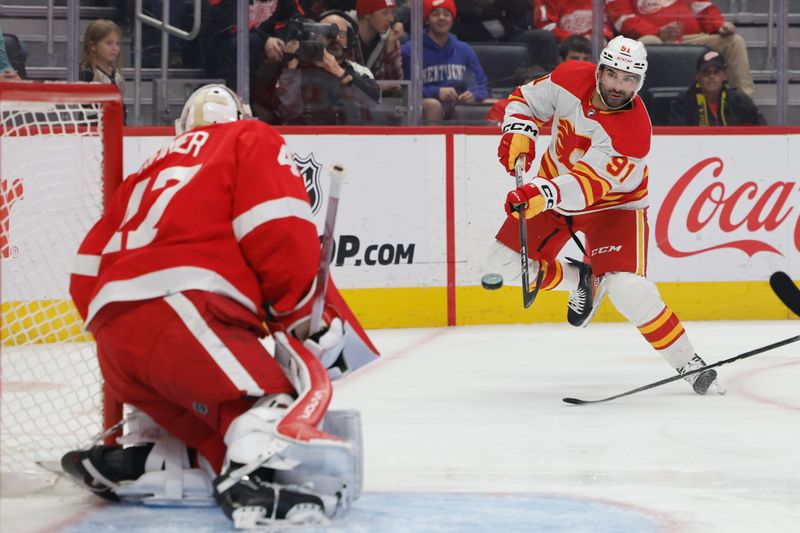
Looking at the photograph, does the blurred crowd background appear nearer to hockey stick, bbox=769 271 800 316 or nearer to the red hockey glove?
the red hockey glove

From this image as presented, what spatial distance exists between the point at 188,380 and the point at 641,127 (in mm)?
2184

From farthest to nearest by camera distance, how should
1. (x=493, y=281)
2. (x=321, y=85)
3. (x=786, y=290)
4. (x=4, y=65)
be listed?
(x=321, y=85) < (x=4, y=65) < (x=493, y=281) < (x=786, y=290)

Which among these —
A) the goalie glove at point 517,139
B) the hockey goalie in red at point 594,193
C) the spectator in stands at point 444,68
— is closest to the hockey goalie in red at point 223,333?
the hockey goalie in red at point 594,193

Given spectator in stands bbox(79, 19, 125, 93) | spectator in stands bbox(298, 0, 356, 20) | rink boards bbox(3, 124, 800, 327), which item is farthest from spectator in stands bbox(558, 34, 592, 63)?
spectator in stands bbox(79, 19, 125, 93)

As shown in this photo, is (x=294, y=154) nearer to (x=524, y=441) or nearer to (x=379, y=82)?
(x=379, y=82)

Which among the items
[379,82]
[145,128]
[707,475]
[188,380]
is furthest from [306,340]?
[379,82]

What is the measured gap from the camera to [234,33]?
5.98m

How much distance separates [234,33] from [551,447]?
3.13m

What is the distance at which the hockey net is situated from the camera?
2.90 m

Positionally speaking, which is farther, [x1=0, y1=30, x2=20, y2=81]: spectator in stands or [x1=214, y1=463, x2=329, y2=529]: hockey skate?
[x1=0, y1=30, x2=20, y2=81]: spectator in stands

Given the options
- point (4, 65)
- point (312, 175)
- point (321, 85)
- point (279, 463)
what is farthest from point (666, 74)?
point (279, 463)

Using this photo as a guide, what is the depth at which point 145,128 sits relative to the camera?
225 inches

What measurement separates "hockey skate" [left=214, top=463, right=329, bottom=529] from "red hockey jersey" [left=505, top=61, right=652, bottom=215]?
6.79 ft

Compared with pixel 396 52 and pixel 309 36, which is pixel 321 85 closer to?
pixel 309 36
